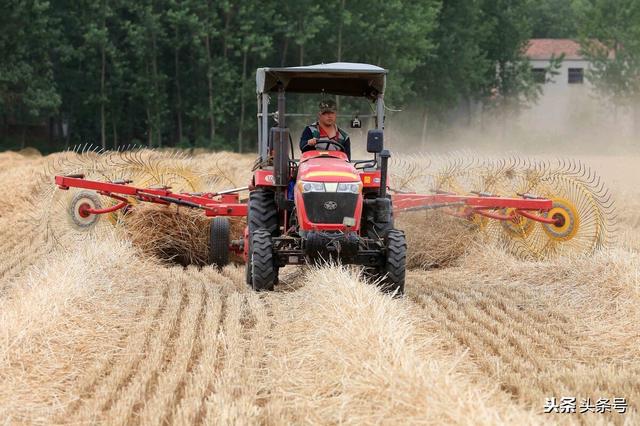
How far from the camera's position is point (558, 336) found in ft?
24.3

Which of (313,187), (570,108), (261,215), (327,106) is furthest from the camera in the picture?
(570,108)

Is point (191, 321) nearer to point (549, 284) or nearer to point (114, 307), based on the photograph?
point (114, 307)

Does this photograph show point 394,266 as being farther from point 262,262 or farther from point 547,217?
point 547,217

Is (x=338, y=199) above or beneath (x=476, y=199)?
above


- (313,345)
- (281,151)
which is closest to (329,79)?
(281,151)

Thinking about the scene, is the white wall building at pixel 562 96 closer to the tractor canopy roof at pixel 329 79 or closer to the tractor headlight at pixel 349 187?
the tractor canopy roof at pixel 329 79

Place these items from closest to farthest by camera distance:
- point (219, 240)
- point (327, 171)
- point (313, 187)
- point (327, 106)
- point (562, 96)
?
point (313, 187)
point (327, 171)
point (327, 106)
point (219, 240)
point (562, 96)

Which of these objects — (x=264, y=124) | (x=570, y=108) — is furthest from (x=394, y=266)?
(x=570, y=108)

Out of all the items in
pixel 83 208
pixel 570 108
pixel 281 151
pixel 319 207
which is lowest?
pixel 570 108

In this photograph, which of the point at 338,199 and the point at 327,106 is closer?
the point at 338,199

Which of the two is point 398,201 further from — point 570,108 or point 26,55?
point 570,108

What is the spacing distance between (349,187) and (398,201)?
2194mm

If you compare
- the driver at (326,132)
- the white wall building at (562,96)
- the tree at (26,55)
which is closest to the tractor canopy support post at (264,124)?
the driver at (326,132)

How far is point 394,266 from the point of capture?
28.8ft
